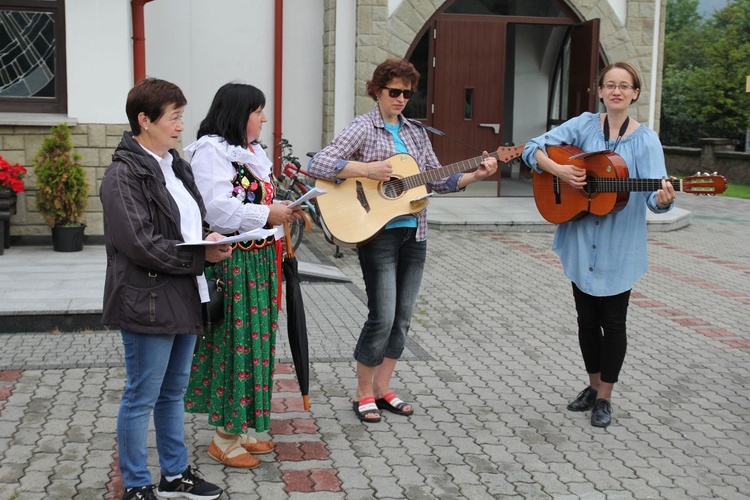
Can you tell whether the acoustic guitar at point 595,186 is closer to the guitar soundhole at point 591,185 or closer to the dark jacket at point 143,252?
the guitar soundhole at point 591,185

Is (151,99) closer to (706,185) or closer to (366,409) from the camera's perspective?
(366,409)

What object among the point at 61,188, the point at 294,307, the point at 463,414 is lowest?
the point at 463,414

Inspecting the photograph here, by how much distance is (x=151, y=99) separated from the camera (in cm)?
402

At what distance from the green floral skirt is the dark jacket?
564mm

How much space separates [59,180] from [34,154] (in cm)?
66

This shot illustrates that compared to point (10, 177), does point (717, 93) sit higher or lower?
higher

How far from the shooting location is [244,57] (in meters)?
13.8

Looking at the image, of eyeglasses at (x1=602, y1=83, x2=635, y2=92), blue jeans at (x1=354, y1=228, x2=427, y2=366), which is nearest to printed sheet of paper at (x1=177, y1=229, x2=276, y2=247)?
blue jeans at (x1=354, y1=228, x2=427, y2=366)

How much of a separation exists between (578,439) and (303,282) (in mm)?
4442

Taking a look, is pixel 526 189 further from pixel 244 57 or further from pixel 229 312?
pixel 229 312

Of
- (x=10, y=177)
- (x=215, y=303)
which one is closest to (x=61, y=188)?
(x=10, y=177)

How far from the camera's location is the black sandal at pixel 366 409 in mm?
5496

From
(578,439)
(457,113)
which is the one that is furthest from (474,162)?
(457,113)

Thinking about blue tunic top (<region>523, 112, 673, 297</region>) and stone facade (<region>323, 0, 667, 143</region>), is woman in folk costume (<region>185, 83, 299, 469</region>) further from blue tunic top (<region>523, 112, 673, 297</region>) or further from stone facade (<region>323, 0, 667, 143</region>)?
stone facade (<region>323, 0, 667, 143</region>)
